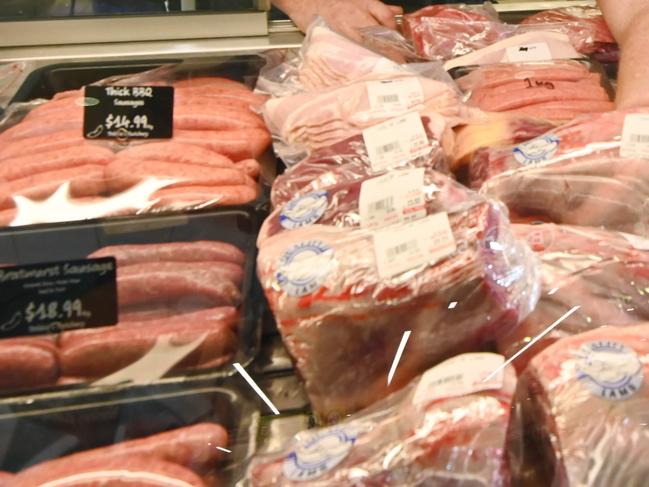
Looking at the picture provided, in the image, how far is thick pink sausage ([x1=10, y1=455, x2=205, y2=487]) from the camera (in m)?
1.10

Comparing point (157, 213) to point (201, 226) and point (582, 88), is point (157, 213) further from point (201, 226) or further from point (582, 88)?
point (582, 88)

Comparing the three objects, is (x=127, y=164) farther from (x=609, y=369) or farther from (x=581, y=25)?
(x=581, y=25)

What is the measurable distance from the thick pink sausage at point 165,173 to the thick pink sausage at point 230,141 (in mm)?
118

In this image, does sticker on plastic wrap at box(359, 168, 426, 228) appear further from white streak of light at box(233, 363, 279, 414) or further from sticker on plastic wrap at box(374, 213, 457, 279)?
white streak of light at box(233, 363, 279, 414)

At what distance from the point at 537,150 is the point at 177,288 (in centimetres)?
82

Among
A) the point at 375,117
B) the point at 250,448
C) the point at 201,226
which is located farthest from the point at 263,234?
the point at 375,117

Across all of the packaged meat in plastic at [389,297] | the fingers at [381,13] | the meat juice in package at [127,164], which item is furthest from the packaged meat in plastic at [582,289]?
the fingers at [381,13]

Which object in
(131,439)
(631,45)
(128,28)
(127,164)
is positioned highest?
(631,45)

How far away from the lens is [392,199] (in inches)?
53.7

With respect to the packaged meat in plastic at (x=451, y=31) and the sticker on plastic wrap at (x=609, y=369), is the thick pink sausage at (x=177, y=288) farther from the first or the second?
the packaged meat in plastic at (x=451, y=31)

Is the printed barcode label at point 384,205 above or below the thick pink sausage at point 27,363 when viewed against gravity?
above

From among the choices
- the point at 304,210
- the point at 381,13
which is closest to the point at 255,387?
the point at 304,210

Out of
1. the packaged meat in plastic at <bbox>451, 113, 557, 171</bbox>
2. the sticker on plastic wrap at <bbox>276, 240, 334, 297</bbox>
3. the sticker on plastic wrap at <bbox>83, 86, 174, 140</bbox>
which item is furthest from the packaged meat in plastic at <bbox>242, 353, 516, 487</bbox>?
the sticker on plastic wrap at <bbox>83, 86, 174, 140</bbox>

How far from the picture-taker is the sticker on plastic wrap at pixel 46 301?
1.35 meters
